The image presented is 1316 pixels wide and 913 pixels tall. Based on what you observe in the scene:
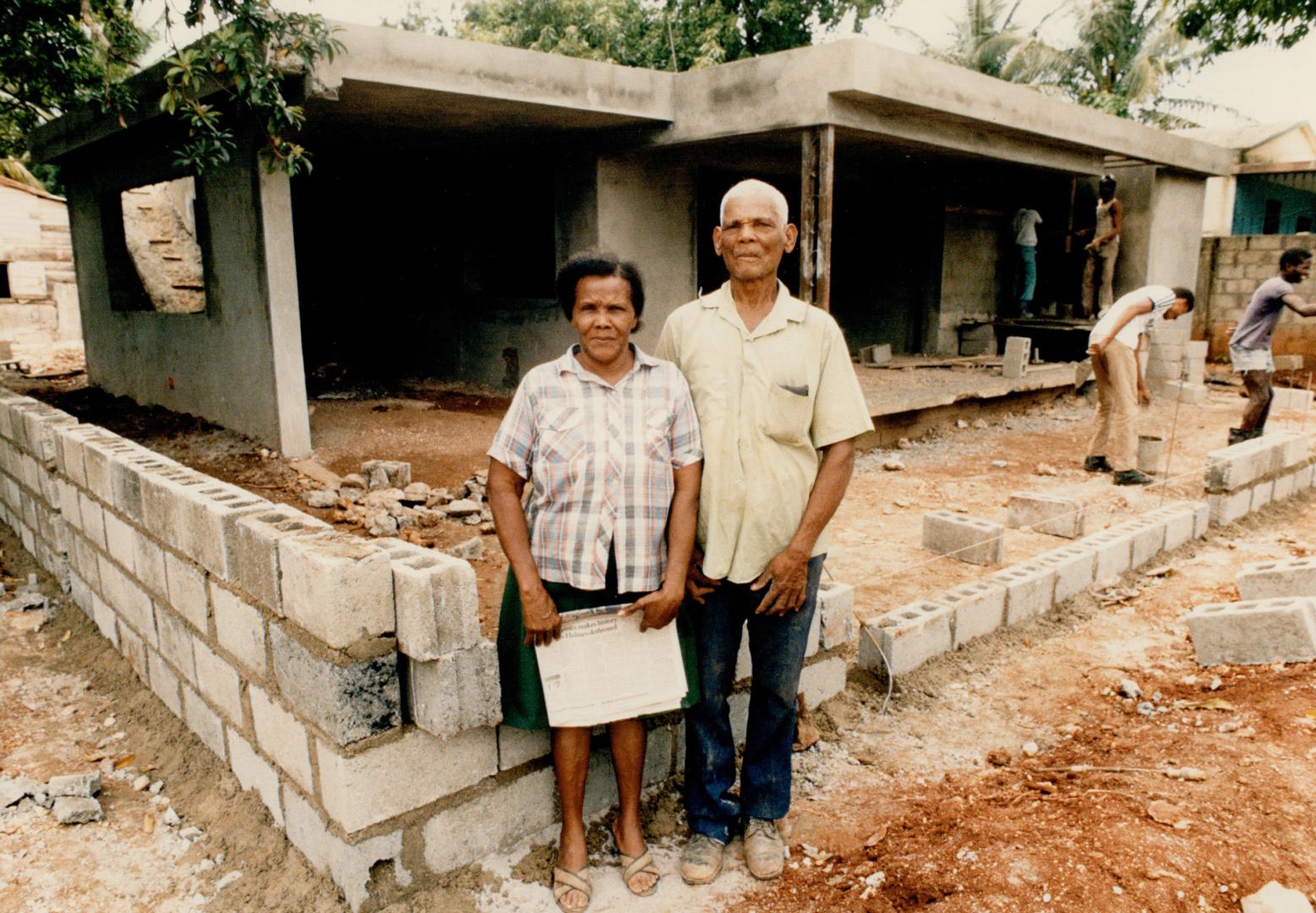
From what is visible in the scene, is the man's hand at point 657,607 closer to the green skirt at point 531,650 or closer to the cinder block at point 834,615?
the green skirt at point 531,650

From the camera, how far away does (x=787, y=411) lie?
253 cm

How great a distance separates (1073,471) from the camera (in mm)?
8156

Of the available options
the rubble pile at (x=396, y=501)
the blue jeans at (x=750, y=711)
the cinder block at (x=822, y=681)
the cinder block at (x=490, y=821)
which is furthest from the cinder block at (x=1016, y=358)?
the cinder block at (x=490, y=821)

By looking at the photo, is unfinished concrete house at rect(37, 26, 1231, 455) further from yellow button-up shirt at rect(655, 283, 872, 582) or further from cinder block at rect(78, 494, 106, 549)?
yellow button-up shirt at rect(655, 283, 872, 582)

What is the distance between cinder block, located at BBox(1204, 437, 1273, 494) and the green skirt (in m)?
5.24

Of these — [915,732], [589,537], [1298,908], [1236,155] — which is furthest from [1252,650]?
[1236,155]

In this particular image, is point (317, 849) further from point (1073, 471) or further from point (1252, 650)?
point (1073, 471)

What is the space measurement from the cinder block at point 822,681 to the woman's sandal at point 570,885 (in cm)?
122

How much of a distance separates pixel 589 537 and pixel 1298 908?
2.02 metres

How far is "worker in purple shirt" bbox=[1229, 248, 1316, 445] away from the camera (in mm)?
8047

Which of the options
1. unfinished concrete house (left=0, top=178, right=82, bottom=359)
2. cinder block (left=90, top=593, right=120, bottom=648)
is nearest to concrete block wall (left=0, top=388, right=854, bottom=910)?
cinder block (left=90, top=593, right=120, bottom=648)

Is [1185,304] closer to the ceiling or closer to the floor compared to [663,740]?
closer to the ceiling

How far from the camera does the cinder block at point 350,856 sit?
8.29 ft

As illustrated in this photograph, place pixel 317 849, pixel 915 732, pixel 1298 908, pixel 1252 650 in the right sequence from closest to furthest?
1. pixel 1298 908
2. pixel 317 849
3. pixel 915 732
4. pixel 1252 650
